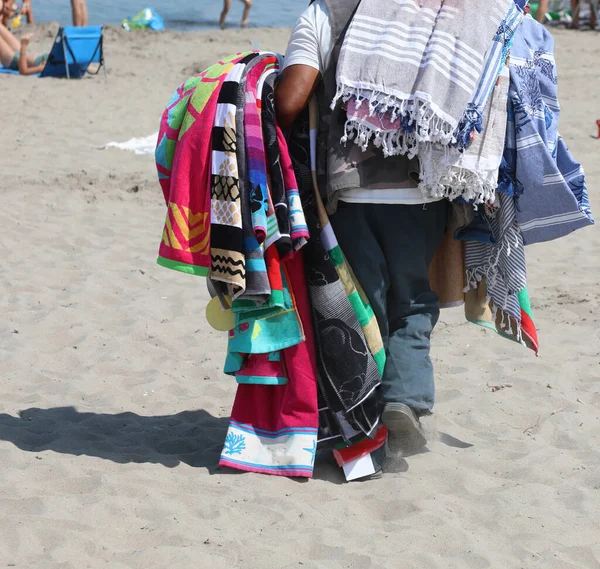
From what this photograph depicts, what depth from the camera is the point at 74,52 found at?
10.5 m

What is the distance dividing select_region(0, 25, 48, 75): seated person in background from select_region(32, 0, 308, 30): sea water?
6.66 metres

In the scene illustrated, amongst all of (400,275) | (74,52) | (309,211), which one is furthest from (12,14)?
(400,275)

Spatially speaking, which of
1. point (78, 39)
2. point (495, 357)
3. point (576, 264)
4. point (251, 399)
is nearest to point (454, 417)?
point (495, 357)

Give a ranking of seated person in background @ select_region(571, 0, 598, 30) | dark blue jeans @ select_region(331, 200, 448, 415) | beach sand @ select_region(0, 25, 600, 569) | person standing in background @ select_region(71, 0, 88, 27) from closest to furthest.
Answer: beach sand @ select_region(0, 25, 600, 569) → dark blue jeans @ select_region(331, 200, 448, 415) → person standing in background @ select_region(71, 0, 88, 27) → seated person in background @ select_region(571, 0, 598, 30)

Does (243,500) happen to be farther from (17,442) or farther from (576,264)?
(576,264)

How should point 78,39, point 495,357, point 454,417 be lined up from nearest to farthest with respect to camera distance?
point 454,417 → point 495,357 → point 78,39

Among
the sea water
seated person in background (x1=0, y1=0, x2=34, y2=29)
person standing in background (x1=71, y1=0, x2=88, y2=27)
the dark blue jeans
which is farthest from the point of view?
the sea water

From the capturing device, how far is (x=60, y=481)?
2936mm

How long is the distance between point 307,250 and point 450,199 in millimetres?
498

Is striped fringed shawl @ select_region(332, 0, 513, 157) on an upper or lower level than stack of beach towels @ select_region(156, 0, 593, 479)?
upper

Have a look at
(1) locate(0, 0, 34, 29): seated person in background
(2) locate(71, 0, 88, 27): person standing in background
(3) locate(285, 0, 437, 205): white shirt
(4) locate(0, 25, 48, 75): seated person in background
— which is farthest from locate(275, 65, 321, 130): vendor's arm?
(1) locate(0, 0, 34, 29): seated person in background

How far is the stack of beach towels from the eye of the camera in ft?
9.25

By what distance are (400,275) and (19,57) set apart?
348 inches

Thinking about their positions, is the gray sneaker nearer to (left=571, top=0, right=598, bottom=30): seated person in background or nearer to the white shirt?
the white shirt
